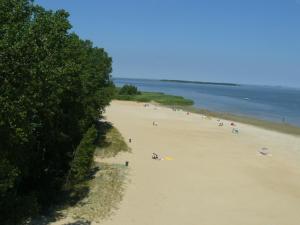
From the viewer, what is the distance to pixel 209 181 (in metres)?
32.7

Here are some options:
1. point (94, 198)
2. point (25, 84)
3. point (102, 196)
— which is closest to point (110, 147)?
point (102, 196)

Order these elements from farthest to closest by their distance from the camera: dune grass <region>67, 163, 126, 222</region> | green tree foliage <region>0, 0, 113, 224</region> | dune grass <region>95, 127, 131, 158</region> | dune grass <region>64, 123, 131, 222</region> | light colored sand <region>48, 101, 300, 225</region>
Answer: dune grass <region>95, 127, 131, 158</region> < light colored sand <region>48, 101, 300, 225</region> < dune grass <region>64, 123, 131, 222</region> < dune grass <region>67, 163, 126, 222</region> < green tree foliage <region>0, 0, 113, 224</region>

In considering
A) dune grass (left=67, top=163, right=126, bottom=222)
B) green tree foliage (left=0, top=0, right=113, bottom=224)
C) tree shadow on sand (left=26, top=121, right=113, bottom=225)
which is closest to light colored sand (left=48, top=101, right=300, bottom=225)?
dune grass (left=67, top=163, right=126, bottom=222)

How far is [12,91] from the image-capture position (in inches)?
508

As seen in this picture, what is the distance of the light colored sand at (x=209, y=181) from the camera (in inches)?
976

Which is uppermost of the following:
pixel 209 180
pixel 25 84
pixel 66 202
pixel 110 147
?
pixel 25 84

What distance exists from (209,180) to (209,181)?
316mm

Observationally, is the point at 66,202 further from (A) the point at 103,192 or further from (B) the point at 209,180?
(B) the point at 209,180

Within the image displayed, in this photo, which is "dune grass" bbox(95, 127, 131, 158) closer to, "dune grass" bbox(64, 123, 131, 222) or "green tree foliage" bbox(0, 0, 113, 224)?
"dune grass" bbox(64, 123, 131, 222)

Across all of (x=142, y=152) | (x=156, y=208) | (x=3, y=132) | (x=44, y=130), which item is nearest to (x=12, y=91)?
(x=3, y=132)

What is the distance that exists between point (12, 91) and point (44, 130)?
1088cm

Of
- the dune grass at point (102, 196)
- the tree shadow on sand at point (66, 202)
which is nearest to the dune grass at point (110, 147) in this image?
the dune grass at point (102, 196)

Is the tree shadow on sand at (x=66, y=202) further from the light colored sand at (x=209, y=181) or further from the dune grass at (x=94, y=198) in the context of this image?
the light colored sand at (x=209, y=181)

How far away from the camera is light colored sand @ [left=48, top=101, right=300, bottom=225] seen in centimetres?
2478
